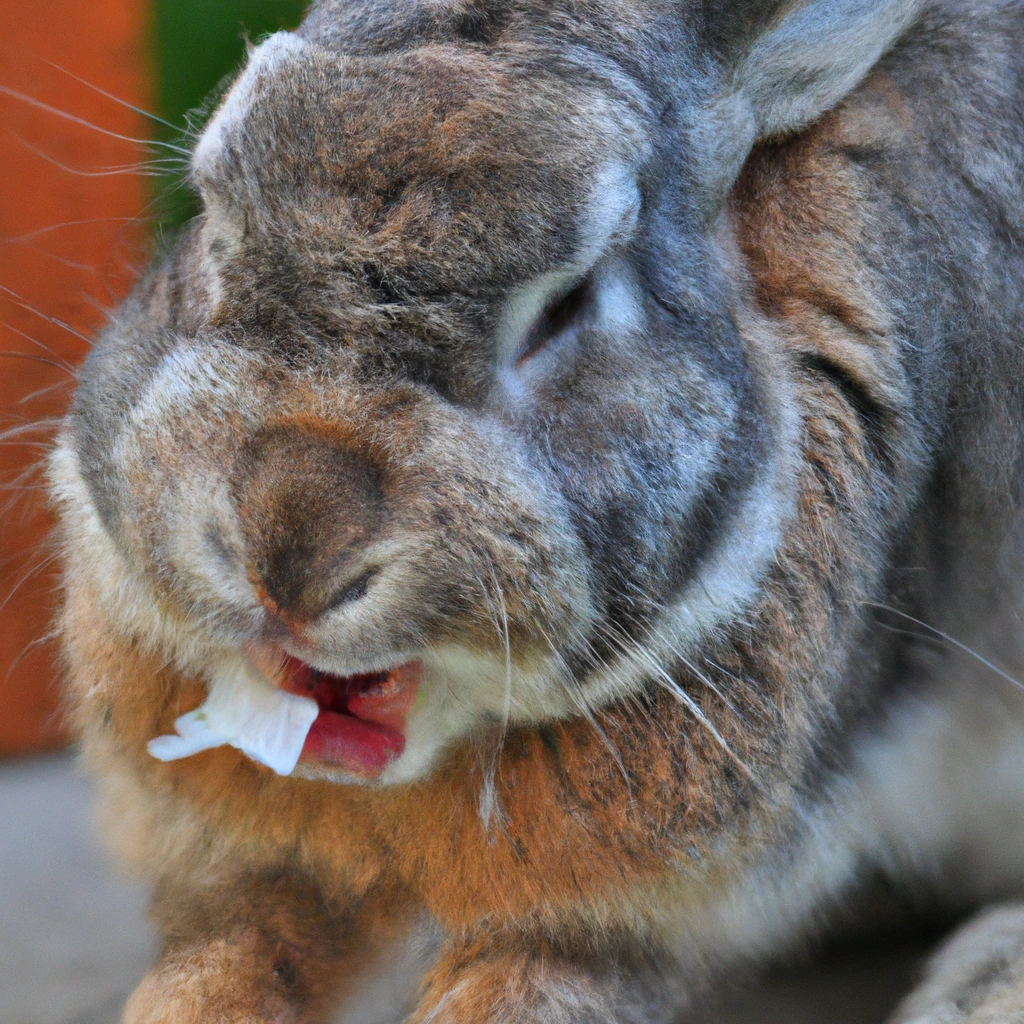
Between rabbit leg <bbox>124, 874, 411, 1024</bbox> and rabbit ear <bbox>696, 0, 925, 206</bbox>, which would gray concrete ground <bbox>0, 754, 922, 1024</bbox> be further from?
rabbit ear <bbox>696, 0, 925, 206</bbox>

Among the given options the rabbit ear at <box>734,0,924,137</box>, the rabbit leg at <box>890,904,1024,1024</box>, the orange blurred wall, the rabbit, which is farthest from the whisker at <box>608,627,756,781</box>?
the orange blurred wall

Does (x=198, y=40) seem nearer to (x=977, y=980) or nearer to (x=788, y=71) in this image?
(x=788, y=71)

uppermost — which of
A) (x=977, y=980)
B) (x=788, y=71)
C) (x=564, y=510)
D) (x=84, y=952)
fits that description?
(x=788, y=71)

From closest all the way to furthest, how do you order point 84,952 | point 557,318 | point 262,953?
point 557,318 → point 262,953 → point 84,952

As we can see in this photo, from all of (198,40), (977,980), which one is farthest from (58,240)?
(977,980)

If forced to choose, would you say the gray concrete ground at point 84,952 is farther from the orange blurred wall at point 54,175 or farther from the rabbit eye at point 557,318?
the rabbit eye at point 557,318
